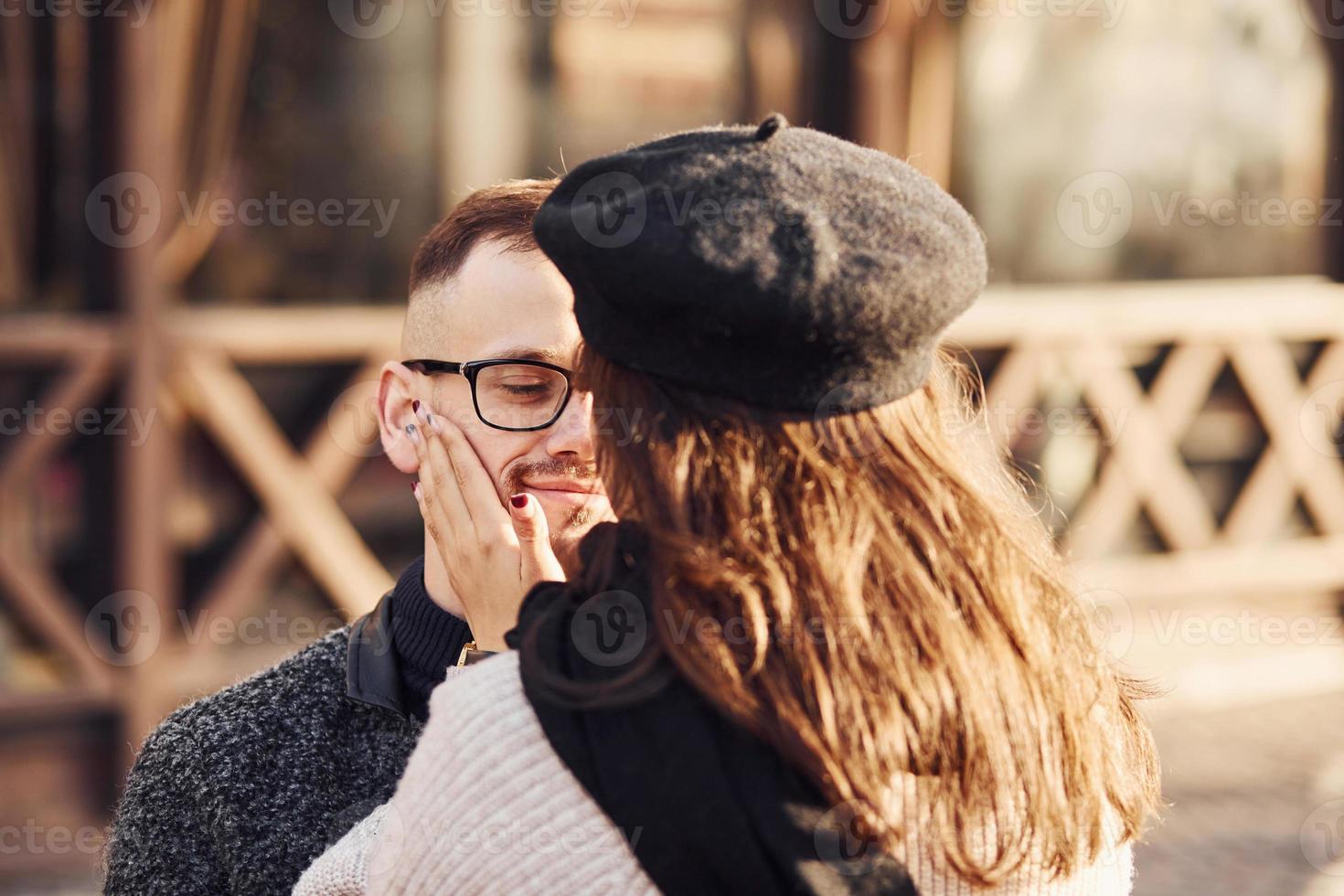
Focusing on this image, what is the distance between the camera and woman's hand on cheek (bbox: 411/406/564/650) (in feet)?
5.47

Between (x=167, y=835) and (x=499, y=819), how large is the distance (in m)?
0.79

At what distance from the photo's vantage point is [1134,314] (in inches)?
252

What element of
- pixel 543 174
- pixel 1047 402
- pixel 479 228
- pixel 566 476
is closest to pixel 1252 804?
pixel 1047 402

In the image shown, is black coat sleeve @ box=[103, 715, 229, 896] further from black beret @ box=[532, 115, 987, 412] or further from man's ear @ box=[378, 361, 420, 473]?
black beret @ box=[532, 115, 987, 412]

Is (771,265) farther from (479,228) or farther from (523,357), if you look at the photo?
(479,228)

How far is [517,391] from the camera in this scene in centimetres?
199

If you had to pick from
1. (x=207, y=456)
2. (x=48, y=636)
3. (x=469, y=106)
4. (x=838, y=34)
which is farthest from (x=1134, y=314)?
(x=48, y=636)

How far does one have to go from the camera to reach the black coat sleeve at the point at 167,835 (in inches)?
72.5

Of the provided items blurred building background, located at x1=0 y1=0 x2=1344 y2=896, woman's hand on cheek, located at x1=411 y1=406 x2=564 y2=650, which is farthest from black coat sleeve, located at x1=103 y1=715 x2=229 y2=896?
blurred building background, located at x1=0 y1=0 x2=1344 y2=896

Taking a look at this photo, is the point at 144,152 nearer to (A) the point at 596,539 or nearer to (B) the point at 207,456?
(B) the point at 207,456

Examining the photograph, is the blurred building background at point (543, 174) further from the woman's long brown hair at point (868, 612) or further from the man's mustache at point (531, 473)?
the woman's long brown hair at point (868, 612)

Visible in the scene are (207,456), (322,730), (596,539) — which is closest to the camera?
(596,539)

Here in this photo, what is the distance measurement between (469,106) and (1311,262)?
A: 4394mm

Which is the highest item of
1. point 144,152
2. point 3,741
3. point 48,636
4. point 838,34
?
point 838,34
